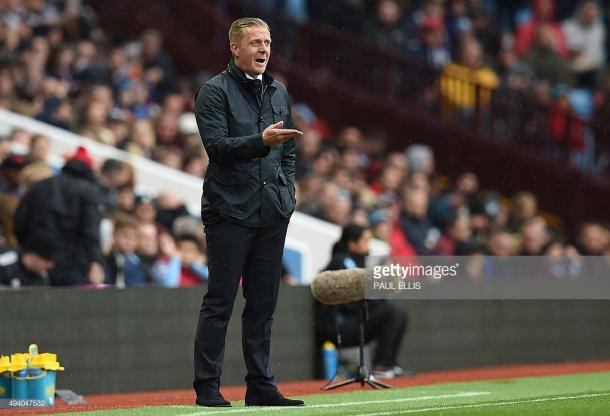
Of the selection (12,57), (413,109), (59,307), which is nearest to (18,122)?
(12,57)

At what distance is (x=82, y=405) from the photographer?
9.92 metres

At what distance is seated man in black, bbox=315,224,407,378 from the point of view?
12.3m

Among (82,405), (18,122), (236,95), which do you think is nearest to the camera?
(236,95)

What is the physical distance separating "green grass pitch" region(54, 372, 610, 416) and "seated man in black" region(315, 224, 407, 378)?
1212 millimetres

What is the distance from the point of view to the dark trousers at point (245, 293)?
328 inches

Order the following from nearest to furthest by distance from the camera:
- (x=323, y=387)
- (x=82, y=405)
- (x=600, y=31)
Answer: (x=82, y=405) → (x=323, y=387) → (x=600, y=31)

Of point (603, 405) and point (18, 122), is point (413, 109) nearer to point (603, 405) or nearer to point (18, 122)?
point (18, 122)

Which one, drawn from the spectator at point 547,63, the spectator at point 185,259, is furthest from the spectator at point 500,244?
the spectator at point 547,63

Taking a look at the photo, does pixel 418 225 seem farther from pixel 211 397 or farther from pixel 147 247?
pixel 211 397

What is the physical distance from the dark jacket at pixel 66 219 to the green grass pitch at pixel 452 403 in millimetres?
2722

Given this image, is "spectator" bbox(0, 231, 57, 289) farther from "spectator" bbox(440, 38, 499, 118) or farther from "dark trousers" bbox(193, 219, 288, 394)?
"spectator" bbox(440, 38, 499, 118)

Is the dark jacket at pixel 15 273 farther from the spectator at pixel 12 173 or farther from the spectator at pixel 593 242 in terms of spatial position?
the spectator at pixel 593 242

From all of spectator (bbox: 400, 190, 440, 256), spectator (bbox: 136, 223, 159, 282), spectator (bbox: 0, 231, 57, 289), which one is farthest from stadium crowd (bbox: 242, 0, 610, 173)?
spectator (bbox: 0, 231, 57, 289)

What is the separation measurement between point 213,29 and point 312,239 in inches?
185
